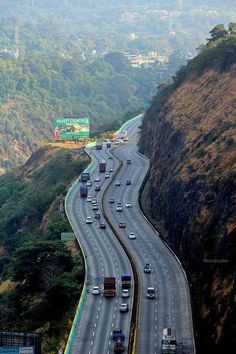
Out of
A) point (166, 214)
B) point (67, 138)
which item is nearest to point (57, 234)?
point (166, 214)

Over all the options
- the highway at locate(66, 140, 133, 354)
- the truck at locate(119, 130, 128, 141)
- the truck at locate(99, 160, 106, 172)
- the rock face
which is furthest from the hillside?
the truck at locate(119, 130, 128, 141)

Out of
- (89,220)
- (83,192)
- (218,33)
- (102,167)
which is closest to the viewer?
(89,220)

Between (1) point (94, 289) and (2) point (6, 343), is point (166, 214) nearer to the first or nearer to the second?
(1) point (94, 289)

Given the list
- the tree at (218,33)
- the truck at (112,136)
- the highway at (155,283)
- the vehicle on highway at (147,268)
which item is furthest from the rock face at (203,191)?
the truck at (112,136)

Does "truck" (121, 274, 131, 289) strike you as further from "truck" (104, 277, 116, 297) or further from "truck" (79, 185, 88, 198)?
"truck" (79, 185, 88, 198)

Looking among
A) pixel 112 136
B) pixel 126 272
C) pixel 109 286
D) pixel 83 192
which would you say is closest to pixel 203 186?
pixel 126 272

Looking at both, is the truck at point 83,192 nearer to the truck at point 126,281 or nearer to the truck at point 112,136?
the truck at point 126,281

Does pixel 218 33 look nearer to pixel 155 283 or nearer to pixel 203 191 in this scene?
pixel 203 191
